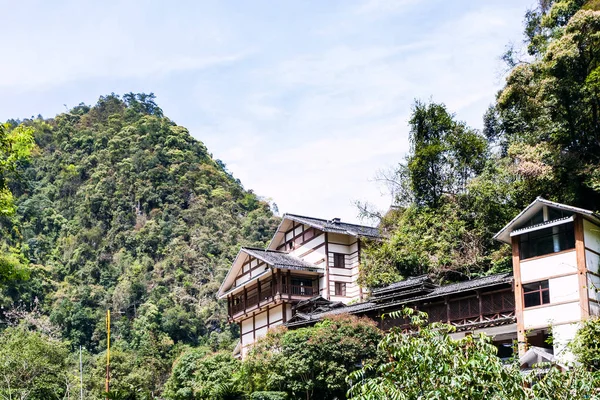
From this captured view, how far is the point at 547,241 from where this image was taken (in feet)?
73.5

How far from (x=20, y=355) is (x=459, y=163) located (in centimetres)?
2261

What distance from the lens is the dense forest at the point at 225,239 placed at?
15695mm

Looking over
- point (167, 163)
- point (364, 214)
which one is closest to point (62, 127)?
point (167, 163)

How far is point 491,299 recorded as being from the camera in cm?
2373

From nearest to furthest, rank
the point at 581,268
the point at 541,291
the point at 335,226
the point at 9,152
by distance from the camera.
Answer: the point at 9,152 → the point at 581,268 → the point at 541,291 → the point at 335,226

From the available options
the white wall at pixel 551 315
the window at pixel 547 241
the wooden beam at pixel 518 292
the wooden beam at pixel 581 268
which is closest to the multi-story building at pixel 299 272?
the wooden beam at pixel 518 292

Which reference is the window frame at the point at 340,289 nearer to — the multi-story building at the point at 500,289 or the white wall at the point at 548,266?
the multi-story building at the point at 500,289

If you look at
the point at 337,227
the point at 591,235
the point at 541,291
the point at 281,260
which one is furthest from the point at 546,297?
the point at 281,260

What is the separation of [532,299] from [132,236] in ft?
174

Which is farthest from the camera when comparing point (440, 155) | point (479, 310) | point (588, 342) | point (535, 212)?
point (440, 155)

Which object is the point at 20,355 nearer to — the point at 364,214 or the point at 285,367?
the point at 285,367

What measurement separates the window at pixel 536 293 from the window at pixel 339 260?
14243 mm

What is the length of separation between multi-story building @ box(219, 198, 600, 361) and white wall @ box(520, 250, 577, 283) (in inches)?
1.2

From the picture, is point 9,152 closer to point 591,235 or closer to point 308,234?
point 591,235
